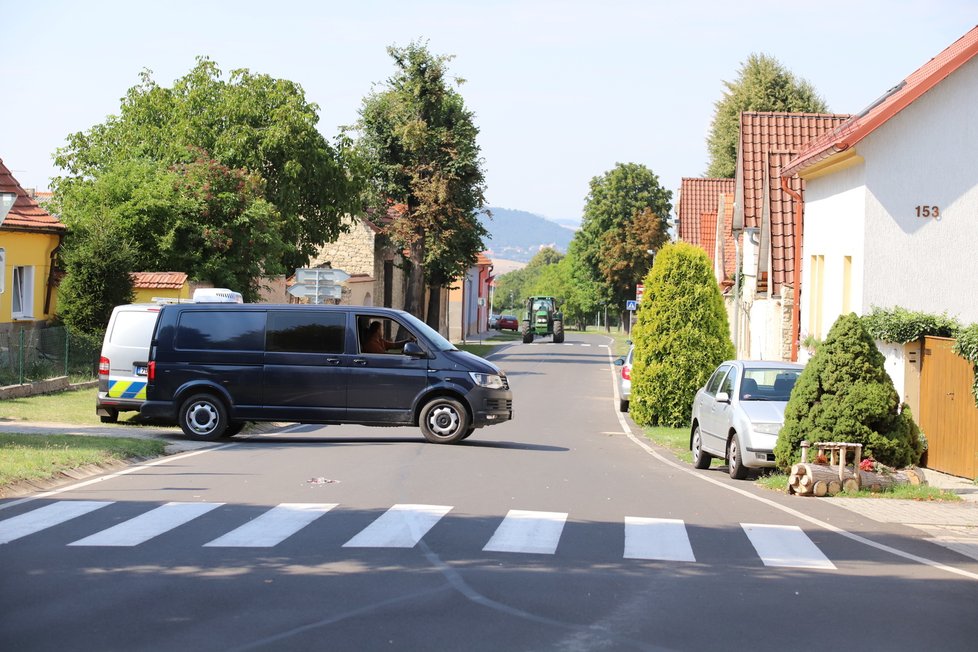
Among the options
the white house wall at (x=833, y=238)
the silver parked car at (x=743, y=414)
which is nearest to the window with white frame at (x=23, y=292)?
the white house wall at (x=833, y=238)

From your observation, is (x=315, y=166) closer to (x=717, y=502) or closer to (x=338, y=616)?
(x=717, y=502)

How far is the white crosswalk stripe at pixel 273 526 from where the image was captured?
9641 mm

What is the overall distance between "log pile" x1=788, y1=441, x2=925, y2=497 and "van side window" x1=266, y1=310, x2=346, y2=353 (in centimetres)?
757

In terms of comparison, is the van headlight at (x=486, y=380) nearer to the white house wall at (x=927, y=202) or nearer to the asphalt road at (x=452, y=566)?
the asphalt road at (x=452, y=566)

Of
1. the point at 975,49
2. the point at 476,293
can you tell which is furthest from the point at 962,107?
the point at 476,293

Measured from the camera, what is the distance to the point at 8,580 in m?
8.06

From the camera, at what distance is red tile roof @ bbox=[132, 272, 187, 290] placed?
34000 millimetres

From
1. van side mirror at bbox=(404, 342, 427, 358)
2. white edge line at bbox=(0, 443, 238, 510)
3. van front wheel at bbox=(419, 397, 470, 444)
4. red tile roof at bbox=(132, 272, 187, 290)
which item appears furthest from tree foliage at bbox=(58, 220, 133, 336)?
van front wheel at bbox=(419, 397, 470, 444)

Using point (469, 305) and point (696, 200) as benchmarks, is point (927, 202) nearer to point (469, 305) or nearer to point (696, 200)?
point (696, 200)

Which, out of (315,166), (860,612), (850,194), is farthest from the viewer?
(315,166)

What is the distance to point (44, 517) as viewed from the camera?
10.9 meters

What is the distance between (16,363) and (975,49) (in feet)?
65.7

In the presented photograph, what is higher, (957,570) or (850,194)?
(850,194)

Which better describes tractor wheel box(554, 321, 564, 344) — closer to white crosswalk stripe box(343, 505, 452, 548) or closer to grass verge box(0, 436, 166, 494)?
grass verge box(0, 436, 166, 494)
